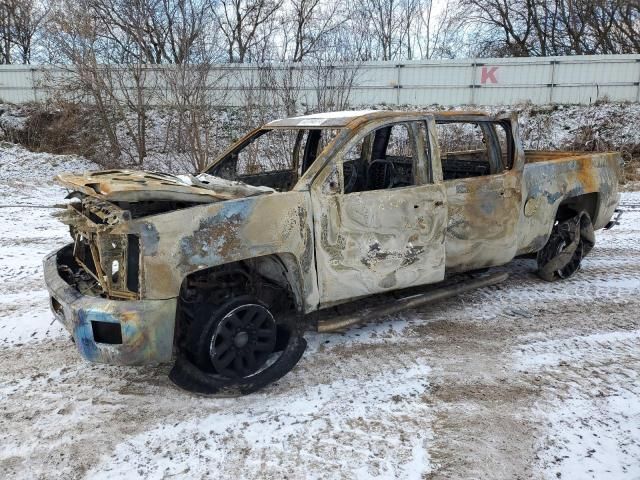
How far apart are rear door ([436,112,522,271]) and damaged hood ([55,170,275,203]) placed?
1.74m

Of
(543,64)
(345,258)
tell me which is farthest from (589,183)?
(543,64)

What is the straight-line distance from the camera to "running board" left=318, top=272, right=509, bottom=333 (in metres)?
3.89

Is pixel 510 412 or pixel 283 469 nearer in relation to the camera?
pixel 283 469

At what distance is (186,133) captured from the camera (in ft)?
46.7

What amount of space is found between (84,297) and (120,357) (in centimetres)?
46

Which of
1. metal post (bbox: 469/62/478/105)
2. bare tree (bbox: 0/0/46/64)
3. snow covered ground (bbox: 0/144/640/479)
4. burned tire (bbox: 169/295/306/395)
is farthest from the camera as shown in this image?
bare tree (bbox: 0/0/46/64)

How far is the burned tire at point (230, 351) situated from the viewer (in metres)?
3.24

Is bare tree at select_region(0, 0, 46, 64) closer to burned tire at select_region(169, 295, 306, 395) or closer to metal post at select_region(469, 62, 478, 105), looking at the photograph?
metal post at select_region(469, 62, 478, 105)

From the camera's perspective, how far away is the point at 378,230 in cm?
378

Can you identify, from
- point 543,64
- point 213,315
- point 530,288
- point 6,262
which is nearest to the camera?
point 213,315

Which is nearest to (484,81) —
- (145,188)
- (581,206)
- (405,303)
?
(581,206)

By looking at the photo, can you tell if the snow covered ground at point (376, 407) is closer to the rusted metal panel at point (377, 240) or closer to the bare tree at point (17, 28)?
the rusted metal panel at point (377, 240)

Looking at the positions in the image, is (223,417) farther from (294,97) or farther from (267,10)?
(267,10)

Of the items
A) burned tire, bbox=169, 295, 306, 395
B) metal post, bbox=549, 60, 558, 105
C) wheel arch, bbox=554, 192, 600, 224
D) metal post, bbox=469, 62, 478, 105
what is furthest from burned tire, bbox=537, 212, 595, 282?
metal post, bbox=549, 60, 558, 105
